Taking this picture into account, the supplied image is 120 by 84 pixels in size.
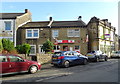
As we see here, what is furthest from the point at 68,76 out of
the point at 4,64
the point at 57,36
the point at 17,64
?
the point at 57,36

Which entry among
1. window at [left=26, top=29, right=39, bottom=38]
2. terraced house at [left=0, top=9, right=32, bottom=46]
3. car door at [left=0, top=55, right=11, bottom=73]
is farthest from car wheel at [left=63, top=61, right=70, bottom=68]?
terraced house at [left=0, top=9, right=32, bottom=46]

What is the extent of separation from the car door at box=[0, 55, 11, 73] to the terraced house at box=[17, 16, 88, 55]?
16.3 metres

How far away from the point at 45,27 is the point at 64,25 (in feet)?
11.8

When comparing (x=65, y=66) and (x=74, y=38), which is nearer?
(x=65, y=66)

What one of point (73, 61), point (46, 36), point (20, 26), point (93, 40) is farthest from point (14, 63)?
point (93, 40)

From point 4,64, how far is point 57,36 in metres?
17.1

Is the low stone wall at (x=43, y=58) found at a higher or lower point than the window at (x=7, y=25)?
lower

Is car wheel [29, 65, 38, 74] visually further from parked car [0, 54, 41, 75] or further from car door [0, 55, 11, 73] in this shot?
car door [0, 55, 11, 73]

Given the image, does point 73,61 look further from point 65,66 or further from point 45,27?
point 45,27

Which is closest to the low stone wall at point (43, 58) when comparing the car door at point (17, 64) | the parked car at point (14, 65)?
the parked car at point (14, 65)

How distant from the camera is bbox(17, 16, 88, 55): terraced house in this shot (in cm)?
2539

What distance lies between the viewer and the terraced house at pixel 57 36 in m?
25.4

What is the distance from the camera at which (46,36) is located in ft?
84.8

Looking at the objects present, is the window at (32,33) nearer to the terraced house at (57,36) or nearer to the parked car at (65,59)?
the terraced house at (57,36)
